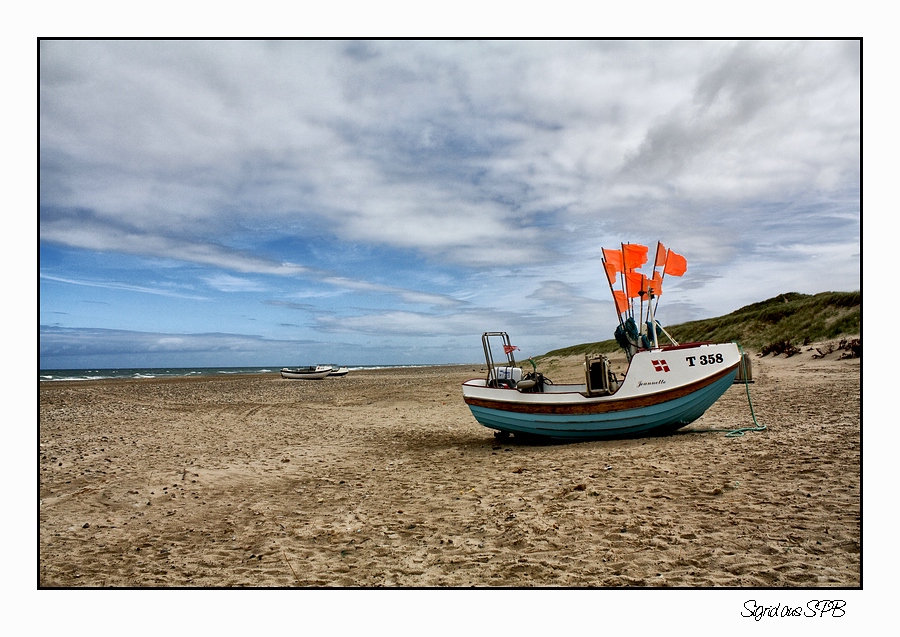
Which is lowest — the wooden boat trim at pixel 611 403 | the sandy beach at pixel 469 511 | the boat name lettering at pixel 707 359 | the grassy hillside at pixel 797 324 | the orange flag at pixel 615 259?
the sandy beach at pixel 469 511

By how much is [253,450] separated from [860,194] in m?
13.3

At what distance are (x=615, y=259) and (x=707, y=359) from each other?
3141mm

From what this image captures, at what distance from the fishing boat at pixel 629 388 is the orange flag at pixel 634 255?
0.02 m

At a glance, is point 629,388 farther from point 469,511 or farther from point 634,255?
point 469,511

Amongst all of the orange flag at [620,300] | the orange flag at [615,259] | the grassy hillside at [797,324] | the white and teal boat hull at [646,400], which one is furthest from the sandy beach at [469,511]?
the grassy hillside at [797,324]

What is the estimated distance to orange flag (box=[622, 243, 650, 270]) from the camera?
12008 mm

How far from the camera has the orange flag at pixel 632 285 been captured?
11.9 meters

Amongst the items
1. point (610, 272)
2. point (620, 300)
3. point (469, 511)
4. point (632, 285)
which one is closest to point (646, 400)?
point (620, 300)

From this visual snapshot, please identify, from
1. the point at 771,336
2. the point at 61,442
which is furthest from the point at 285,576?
the point at 771,336

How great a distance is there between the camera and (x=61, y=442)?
557 inches

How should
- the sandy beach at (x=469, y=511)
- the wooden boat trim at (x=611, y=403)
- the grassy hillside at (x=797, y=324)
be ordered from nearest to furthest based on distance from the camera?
the sandy beach at (x=469, y=511) → the wooden boat trim at (x=611, y=403) → the grassy hillside at (x=797, y=324)

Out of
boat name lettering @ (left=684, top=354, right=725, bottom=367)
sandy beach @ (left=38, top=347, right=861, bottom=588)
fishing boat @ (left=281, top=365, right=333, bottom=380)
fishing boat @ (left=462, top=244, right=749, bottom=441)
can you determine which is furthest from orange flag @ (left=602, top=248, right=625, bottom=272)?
fishing boat @ (left=281, top=365, right=333, bottom=380)

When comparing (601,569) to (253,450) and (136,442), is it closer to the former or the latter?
(253,450)

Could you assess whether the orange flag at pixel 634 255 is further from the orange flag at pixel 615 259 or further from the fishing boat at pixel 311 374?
the fishing boat at pixel 311 374
